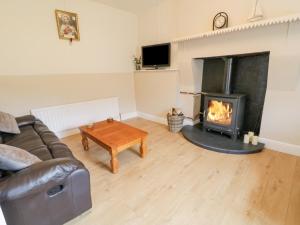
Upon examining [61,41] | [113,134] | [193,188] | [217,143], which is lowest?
[193,188]

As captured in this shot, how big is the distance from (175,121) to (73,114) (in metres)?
2.00

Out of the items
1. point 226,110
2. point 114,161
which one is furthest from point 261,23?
point 114,161

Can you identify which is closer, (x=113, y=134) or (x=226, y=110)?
(x=113, y=134)

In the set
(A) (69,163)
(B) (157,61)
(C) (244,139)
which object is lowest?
(C) (244,139)

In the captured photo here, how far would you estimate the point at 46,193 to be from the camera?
1.20 m

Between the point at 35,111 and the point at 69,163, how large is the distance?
2090mm

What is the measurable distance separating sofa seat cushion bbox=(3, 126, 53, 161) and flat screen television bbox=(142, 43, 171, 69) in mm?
2681

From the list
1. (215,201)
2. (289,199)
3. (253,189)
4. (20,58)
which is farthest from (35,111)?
(289,199)

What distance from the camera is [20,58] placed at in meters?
2.66

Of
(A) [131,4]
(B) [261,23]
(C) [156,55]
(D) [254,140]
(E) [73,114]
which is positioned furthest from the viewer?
(C) [156,55]

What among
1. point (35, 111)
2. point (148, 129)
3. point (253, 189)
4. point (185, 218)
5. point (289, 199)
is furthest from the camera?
point (148, 129)

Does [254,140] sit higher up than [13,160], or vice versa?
[13,160]

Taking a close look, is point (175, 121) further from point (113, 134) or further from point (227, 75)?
point (113, 134)

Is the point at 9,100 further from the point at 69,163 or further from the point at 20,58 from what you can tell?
the point at 69,163
